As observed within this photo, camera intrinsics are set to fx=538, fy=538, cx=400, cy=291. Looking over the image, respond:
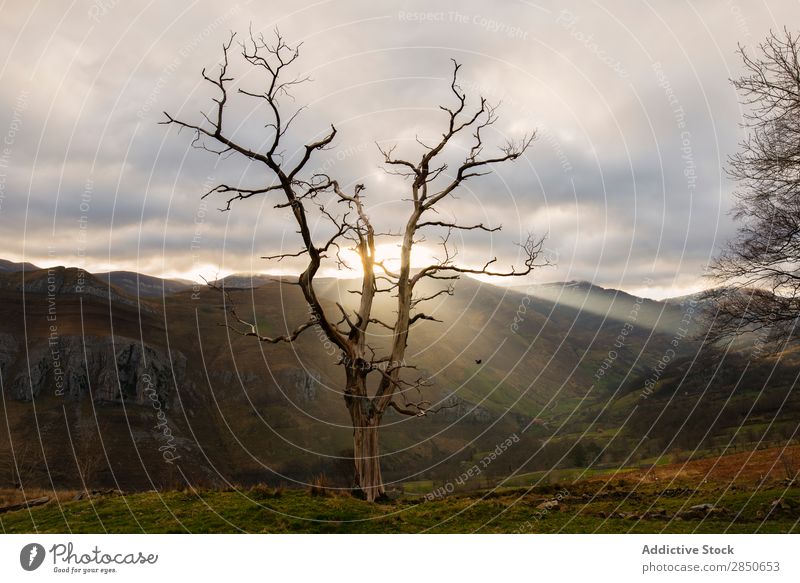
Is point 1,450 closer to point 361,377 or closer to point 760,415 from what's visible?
point 361,377

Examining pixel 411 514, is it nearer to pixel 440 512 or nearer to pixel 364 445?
pixel 440 512

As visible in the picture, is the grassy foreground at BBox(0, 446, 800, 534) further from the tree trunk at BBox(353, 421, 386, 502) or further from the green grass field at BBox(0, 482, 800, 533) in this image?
the tree trunk at BBox(353, 421, 386, 502)

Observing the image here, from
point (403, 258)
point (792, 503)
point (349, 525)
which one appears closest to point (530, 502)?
point (349, 525)

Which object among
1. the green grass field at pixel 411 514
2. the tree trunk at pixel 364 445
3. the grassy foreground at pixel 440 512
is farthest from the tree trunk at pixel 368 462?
the green grass field at pixel 411 514

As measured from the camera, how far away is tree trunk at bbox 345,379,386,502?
1930cm

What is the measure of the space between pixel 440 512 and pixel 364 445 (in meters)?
4.55

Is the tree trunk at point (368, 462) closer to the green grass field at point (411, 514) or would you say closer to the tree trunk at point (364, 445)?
the tree trunk at point (364, 445)

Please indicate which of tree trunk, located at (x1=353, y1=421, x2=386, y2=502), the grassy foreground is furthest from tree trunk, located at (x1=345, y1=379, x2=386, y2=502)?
the grassy foreground

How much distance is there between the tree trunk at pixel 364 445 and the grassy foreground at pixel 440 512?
0.97 m

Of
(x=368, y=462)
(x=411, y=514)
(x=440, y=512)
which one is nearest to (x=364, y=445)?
(x=368, y=462)

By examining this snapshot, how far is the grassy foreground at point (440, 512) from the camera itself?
46.3ft

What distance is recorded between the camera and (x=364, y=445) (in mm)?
19688

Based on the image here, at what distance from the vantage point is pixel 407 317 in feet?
69.3

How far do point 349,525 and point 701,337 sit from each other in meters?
12.9
